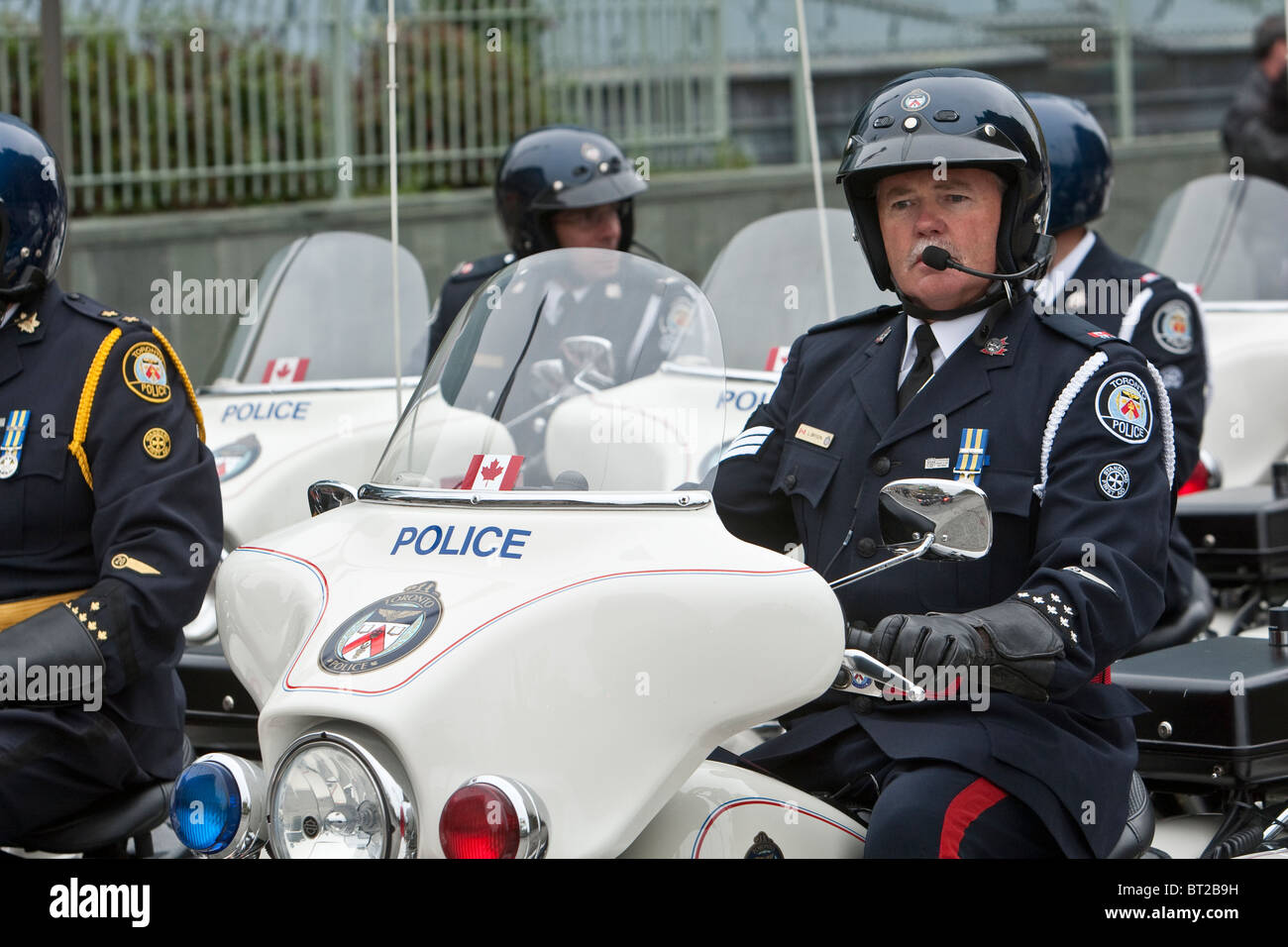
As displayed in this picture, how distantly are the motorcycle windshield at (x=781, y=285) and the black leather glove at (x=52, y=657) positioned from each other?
2.39m

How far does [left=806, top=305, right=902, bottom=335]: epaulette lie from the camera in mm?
3312

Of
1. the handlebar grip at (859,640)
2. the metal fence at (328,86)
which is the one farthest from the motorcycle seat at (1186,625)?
the metal fence at (328,86)

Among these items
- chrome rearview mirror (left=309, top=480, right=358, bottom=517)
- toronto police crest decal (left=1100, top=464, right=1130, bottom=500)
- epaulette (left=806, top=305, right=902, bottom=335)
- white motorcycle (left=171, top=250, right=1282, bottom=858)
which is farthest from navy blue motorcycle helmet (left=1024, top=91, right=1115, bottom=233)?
chrome rearview mirror (left=309, top=480, right=358, bottom=517)

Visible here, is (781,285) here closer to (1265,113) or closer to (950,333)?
(950,333)

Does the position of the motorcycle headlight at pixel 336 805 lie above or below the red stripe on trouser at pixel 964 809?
above

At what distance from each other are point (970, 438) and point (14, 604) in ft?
6.13

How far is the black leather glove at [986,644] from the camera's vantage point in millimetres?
2402

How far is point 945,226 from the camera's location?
119 inches

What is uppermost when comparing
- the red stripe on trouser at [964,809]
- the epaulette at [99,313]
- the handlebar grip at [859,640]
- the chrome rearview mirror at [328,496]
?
the epaulette at [99,313]

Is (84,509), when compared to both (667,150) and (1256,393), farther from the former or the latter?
(667,150)

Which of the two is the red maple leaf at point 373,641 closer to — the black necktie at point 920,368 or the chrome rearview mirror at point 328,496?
the chrome rearview mirror at point 328,496

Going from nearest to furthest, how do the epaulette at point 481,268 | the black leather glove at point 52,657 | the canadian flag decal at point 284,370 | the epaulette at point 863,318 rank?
the black leather glove at point 52,657
the epaulette at point 863,318
the canadian flag decal at point 284,370
the epaulette at point 481,268

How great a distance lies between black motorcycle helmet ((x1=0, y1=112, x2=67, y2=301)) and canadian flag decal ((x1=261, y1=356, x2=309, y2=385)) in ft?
7.89

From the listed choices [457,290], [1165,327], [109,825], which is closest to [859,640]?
[109,825]
